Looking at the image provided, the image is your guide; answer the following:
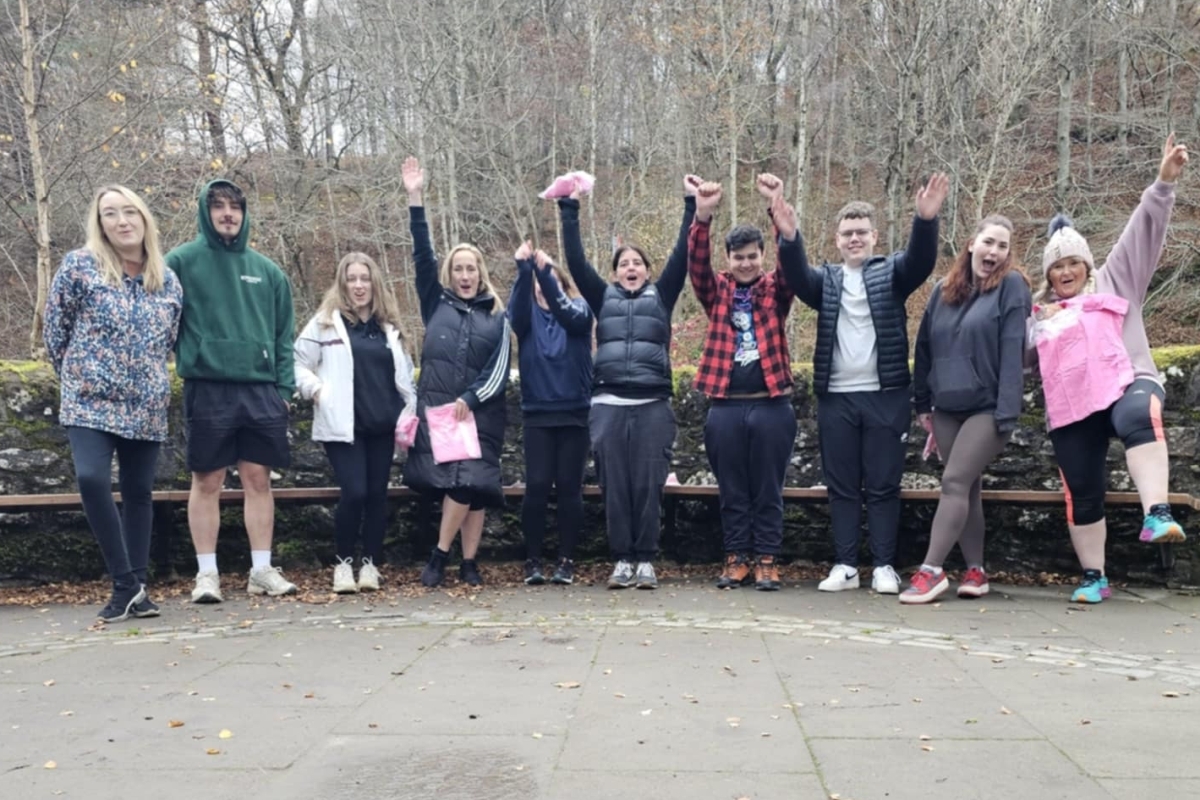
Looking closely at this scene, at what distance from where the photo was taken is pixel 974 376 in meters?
5.34

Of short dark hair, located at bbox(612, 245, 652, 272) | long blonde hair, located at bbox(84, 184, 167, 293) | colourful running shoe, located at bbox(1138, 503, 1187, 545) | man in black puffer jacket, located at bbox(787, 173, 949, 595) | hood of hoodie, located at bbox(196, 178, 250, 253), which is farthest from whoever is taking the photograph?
short dark hair, located at bbox(612, 245, 652, 272)

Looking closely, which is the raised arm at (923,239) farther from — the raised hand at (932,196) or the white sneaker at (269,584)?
the white sneaker at (269,584)

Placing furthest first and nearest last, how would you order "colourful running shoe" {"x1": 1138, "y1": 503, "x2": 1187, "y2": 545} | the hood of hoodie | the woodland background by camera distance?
1. the woodland background
2. the hood of hoodie
3. "colourful running shoe" {"x1": 1138, "y1": 503, "x2": 1187, "y2": 545}

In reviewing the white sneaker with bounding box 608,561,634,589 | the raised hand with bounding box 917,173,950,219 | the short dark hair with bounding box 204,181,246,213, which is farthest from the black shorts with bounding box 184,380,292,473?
the raised hand with bounding box 917,173,950,219

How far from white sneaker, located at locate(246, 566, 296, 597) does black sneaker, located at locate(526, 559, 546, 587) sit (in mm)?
1280

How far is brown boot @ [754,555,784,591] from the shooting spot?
5.73m

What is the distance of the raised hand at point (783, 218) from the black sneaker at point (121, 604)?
3.60 meters

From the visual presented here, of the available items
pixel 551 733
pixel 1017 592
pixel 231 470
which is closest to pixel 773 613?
pixel 1017 592

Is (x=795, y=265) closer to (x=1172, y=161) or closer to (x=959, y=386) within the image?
(x=959, y=386)

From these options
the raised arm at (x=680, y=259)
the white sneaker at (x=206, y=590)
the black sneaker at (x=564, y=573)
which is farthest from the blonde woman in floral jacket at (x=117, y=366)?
the raised arm at (x=680, y=259)

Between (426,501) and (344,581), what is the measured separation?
1.00 metres

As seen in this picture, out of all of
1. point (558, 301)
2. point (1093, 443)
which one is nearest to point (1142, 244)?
point (1093, 443)

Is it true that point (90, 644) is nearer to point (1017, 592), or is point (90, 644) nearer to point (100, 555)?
point (100, 555)

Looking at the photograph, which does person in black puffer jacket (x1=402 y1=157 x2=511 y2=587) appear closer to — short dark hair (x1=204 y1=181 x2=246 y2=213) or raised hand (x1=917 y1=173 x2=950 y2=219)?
short dark hair (x1=204 y1=181 x2=246 y2=213)
